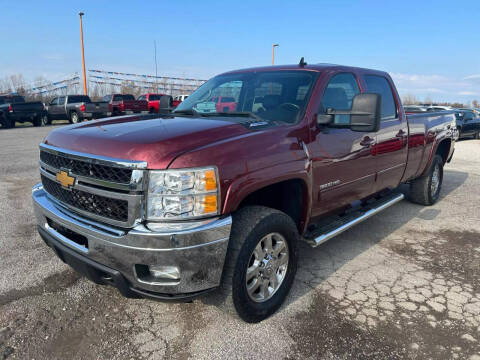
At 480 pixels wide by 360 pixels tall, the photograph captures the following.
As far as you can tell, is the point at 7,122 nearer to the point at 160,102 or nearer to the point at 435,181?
the point at 160,102

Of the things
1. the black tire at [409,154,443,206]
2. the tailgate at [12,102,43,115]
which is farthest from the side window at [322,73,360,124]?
the tailgate at [12,102,43,115]

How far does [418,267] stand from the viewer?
3.66m

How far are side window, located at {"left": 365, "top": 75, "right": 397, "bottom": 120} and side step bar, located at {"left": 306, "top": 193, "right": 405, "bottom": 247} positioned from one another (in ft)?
3.33

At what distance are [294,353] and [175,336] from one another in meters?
0.83

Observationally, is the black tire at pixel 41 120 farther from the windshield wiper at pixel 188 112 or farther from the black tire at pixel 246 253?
the black tire at pixel 246 253

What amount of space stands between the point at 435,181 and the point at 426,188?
0.43m

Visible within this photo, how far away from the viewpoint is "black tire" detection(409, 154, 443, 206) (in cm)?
553

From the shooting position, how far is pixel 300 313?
283 cm

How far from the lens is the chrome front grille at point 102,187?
7.01ft

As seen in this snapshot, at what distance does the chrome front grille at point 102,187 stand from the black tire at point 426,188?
4785mm

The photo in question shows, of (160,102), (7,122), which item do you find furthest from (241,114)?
(7,122)

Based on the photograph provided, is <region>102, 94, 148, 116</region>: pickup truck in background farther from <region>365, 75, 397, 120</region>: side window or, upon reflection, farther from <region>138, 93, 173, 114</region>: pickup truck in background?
<region>365, 75, 397, 120</region>: side window

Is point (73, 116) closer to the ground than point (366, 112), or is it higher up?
closer to the ground

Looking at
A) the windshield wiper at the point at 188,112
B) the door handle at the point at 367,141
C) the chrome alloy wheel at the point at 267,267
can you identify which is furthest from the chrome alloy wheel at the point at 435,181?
the windshield wiper at the point at 188,112
